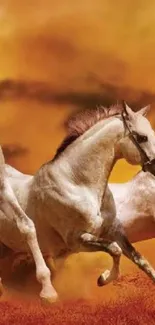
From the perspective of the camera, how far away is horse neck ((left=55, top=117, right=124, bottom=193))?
2.71m

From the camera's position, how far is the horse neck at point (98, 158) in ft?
8.90

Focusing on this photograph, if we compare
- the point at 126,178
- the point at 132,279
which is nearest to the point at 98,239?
the point at 132,279

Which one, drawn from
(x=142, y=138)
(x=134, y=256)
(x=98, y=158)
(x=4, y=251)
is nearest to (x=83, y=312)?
(x=134, y=256)

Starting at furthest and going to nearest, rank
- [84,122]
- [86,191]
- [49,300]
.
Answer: [84,122] → [86,191] → [49,300]

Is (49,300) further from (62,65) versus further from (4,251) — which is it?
(62,65)

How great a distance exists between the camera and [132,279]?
122 inches

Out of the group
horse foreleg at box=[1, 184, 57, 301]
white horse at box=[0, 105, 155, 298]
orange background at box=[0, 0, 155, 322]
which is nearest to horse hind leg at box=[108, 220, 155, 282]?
white horse at box=[0, 105, 155, 298]

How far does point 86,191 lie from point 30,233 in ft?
1.03

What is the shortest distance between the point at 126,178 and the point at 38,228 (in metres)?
0.75

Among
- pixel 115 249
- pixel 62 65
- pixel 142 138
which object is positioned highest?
pixel 62 65

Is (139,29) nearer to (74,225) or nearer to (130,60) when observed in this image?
(130,60)

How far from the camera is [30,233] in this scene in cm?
247

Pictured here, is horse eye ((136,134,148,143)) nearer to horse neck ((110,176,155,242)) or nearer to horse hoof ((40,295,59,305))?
horse neck ((110,176,155,242))

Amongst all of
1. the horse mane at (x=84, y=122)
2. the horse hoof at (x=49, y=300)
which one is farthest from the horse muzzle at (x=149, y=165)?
the horse hoof at (x=49, y=300)
